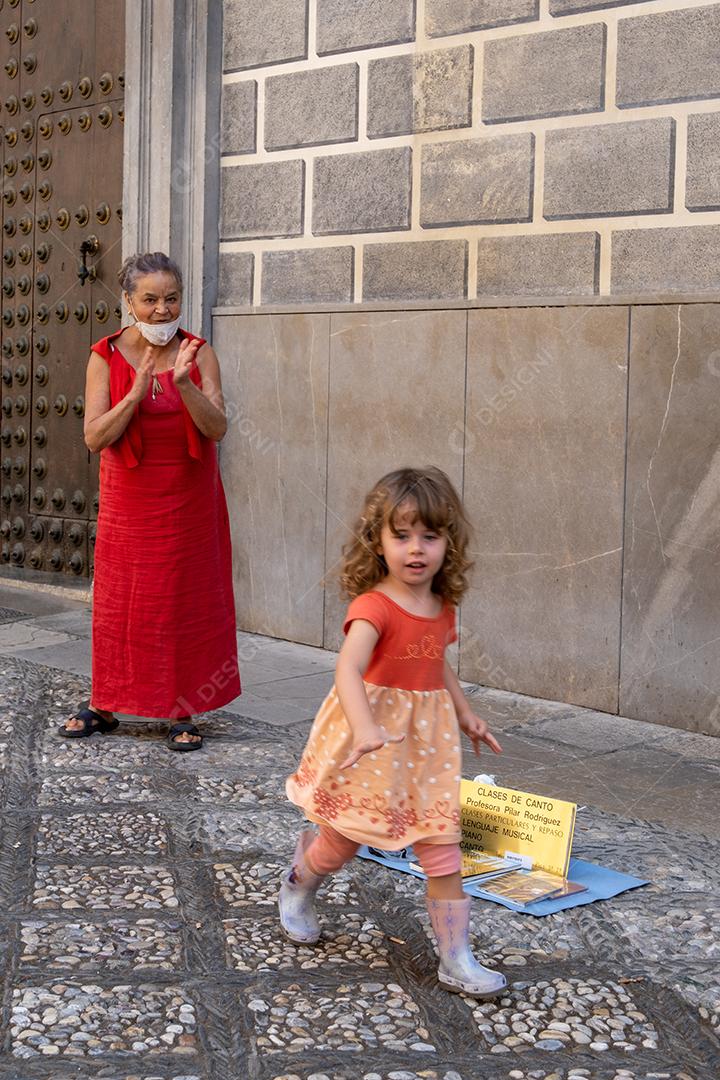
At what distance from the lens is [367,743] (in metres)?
2.92

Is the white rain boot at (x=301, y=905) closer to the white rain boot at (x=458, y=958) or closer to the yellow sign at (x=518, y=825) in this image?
the white rain boot at (x=458, y=958)

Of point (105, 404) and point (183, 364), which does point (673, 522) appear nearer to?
point (183, 364)

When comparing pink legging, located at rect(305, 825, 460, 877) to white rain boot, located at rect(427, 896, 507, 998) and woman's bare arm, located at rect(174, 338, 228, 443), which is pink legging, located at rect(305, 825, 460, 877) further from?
woman's bare arm, located at rect(174, 338, 228, 443)

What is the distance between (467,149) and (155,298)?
1.87 metres

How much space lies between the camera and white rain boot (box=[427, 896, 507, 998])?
10.0 ft

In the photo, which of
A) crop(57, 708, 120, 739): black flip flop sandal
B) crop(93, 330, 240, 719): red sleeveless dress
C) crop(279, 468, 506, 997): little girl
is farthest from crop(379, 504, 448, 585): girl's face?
crop(57, 708, 120, 739): black flip flop sandal

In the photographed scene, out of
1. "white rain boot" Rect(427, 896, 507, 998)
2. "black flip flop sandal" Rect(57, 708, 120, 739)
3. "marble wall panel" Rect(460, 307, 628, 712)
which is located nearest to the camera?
"white rain boot" Rect(427, 896, 507, 998)

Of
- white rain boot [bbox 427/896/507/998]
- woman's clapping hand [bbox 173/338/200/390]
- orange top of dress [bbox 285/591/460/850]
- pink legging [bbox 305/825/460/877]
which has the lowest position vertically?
white rain boot [bbox 427/896/507/998]

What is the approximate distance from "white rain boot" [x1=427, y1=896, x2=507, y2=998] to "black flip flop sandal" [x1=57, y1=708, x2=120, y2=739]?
7.62 feet

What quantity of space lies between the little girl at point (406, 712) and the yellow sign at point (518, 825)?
0.67 m

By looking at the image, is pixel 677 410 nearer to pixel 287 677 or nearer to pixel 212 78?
pixel 287 677

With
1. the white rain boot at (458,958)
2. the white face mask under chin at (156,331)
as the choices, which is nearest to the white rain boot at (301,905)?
the white rain boot at (458,958)

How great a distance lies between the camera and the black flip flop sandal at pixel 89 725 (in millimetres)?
5171

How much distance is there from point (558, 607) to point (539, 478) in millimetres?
501
